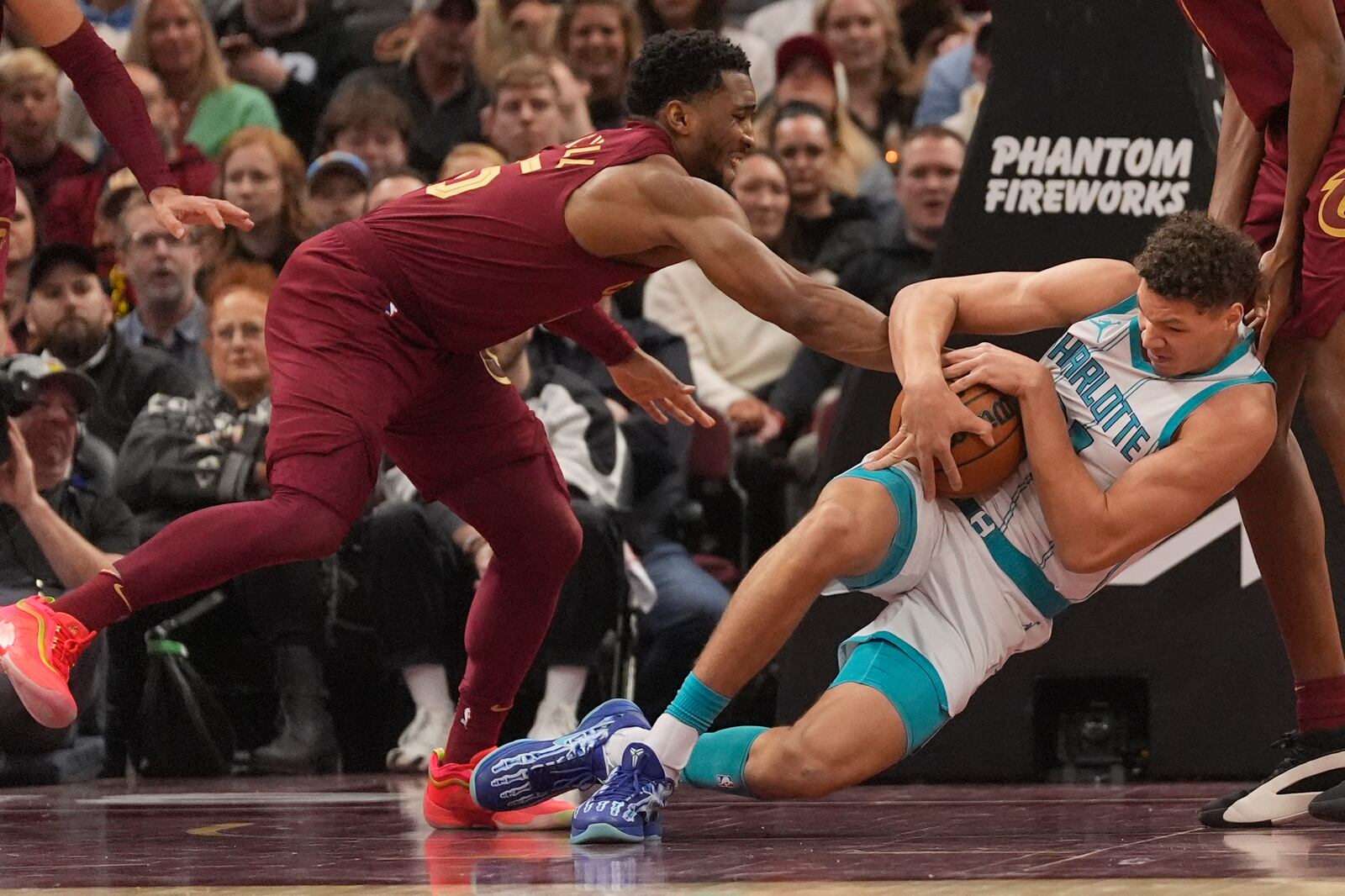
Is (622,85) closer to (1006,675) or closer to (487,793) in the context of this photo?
(1006,675)

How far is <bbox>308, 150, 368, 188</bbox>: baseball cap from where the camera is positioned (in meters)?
7.59

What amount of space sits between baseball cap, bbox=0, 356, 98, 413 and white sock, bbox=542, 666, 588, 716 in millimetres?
1701

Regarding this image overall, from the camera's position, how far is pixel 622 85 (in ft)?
26.9

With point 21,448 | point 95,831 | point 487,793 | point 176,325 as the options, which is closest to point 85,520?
point 21,448

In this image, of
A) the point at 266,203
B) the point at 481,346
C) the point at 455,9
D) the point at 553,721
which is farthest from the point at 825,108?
the point at 481,346

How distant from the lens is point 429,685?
608 centimetres

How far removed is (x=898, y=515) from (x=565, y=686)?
7.60ft

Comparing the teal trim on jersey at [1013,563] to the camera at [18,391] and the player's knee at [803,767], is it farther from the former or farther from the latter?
the camera at [18,391]

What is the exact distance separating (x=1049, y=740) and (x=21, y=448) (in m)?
3.06

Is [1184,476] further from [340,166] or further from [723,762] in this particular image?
[340,166]

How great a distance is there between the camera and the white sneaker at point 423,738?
605 centimetres

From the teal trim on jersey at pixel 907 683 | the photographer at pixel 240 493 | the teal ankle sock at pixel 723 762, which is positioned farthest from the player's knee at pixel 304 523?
the photographer at pixel 240 493

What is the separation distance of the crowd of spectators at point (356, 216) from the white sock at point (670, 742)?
206 cm

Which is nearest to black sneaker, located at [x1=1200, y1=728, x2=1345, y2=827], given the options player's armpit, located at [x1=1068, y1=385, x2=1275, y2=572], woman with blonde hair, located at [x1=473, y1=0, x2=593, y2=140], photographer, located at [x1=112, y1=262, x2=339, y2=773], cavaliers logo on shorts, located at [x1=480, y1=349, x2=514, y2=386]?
player's armpit, located at [x1=1068, y1=385, x2=1275, y2=572]
